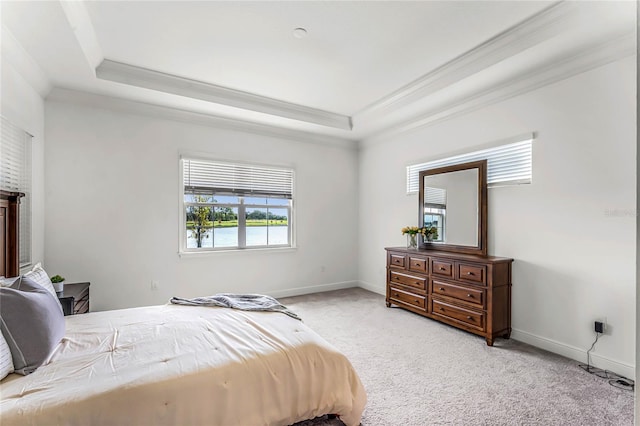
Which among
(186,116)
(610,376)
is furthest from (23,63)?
(610,376)

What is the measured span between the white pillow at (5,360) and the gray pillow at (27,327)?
0.02 meters

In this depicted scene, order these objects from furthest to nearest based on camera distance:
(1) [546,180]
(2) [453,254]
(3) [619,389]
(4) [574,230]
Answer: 1. (2) [453,254]
2. (1) [546,180]
3. (4) [574,230]
4. (3) [619,389]

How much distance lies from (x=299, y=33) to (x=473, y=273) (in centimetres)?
295

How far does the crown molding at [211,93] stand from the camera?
3258mm

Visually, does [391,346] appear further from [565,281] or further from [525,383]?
[565,281]

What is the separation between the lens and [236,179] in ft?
15.3

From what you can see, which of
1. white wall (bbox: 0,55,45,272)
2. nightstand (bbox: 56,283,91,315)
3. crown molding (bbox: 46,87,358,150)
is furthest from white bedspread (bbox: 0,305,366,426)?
crown molding (bbox: 46,87,358,150)

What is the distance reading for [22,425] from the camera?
1.17m

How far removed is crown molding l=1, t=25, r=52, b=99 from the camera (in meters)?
2.42

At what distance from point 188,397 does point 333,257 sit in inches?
164

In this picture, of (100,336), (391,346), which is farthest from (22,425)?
(391,346)

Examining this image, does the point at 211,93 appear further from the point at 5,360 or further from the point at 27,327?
the point at 5,360

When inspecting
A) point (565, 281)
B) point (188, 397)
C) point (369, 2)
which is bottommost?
point (188, 397)

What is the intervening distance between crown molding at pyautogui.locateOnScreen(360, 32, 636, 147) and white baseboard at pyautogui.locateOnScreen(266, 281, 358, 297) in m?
2.92
